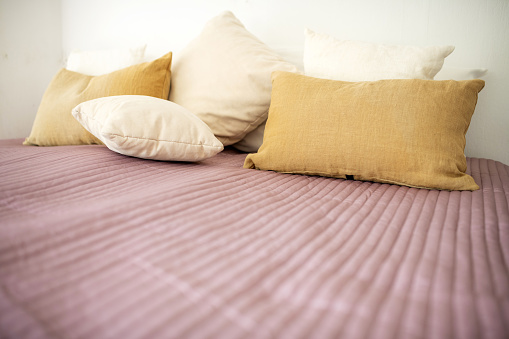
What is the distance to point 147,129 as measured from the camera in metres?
0.80

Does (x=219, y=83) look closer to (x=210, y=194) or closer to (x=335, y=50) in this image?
(x=335, y=50)

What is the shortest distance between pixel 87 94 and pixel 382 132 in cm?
104

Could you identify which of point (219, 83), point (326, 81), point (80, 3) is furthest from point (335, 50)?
point (80, 3)

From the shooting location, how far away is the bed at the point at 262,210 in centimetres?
29

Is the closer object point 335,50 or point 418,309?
point 418,309

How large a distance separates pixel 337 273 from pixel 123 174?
0.56m

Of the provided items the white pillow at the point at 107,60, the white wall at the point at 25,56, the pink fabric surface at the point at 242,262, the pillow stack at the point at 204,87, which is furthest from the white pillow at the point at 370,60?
the white wall at the point at 25,56

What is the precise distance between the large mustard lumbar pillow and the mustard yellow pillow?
59cm

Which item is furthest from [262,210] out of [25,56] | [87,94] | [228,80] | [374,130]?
[25,56]

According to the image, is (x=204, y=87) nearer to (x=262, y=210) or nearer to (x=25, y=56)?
(x=262, y=210)

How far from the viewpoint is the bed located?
29cm

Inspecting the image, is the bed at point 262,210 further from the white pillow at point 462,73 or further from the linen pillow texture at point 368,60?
the white pillow at point 462,73

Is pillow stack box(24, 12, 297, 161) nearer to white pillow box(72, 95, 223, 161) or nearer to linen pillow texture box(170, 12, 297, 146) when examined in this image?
linen pillow texture box(170, 12, 297, 146)

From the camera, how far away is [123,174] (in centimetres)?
74
